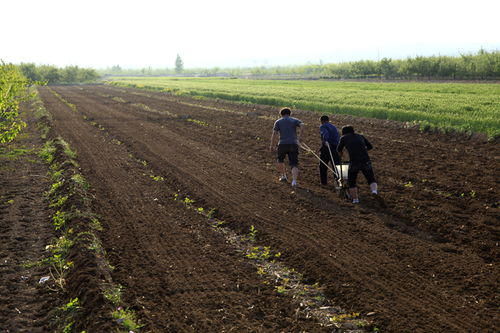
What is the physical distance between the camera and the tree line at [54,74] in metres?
93.6

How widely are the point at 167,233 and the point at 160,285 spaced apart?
216 centimetres

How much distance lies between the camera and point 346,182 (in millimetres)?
11469

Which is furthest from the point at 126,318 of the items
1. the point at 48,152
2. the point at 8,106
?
the point at 48,152

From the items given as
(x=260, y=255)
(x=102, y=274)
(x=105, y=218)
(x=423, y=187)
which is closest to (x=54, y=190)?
(x=105, y=218)

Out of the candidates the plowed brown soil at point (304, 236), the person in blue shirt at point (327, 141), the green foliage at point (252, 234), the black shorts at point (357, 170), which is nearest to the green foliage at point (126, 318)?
the plowed brown soil at point (304, 236)

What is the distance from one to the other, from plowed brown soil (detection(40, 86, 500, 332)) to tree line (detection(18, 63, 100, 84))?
84.3 m

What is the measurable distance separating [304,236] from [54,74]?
95.7 meters

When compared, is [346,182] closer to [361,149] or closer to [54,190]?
[361,149]

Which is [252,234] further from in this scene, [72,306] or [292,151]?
[292,151]

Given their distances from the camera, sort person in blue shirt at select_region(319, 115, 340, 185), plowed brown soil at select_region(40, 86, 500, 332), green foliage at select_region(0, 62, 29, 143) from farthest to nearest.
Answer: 1. green foliage at select_region(0, 62, 29, 143)
2. person in blue shirt at select_region(319, 115, 340, 185)
3. plowed brown soil at select_region(40, 86, 500, 332)

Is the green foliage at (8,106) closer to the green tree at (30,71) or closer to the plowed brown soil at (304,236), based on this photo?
the plowed brown soil at (304,236)

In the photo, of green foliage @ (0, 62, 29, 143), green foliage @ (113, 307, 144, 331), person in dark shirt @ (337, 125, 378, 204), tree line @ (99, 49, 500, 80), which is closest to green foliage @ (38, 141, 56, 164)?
green foliage @ (0, 62, 29, 143)

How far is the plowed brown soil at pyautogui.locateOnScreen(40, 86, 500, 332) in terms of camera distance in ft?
20.0

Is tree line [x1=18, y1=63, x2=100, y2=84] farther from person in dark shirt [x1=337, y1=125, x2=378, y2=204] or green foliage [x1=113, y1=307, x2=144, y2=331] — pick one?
green foliage [x1=113, y1=307, x2=144, y2=331]
